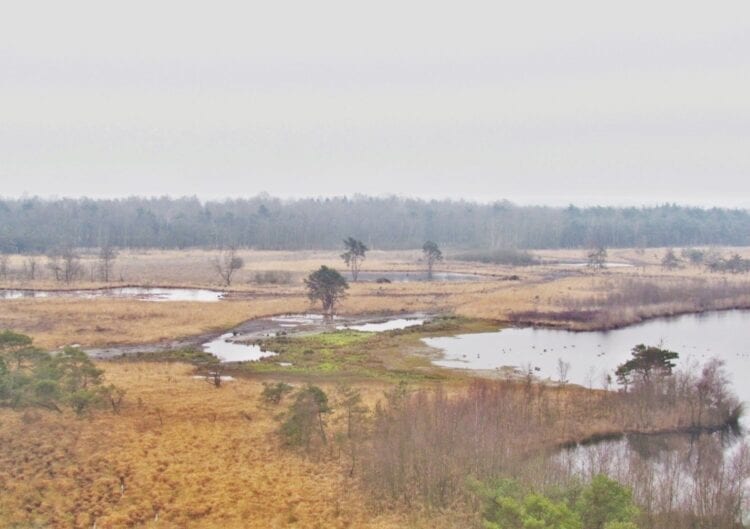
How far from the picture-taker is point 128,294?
79375 millimetres

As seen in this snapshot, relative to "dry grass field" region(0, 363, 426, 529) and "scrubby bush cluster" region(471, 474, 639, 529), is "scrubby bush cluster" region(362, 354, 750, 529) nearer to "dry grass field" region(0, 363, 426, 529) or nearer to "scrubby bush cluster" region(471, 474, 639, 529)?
"scrubby bush cluster" region(471, 474, 639, 529)

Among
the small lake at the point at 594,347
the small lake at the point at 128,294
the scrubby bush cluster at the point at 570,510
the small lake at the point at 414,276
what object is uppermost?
the small lake at the point at 414,276

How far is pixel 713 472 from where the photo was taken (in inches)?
798

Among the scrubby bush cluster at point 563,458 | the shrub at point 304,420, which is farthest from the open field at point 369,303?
the shrub at point 304,420

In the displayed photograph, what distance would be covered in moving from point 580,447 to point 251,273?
83922 mm

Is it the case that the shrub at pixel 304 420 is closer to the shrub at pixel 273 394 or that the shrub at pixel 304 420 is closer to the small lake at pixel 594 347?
the shrub at pixel 273 394

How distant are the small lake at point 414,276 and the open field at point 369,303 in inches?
130

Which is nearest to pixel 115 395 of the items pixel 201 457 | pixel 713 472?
pixel 201 457

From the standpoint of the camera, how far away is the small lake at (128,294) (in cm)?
7550

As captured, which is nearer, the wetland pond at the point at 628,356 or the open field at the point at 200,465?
the open field at the point at 200,465

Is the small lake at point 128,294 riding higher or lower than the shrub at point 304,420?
higher

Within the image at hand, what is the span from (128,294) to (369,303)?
30877 mm

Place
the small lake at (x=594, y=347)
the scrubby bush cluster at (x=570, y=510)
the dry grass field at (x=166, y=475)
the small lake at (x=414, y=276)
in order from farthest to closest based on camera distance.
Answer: the small lake at (x=414, y=276) < the small lake at (x=594, y=347) < the dry grass field at (x=166, y=475) < the scrubby bush cluster at (x=570, y=510)

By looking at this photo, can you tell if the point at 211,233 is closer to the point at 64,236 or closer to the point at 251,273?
the point at 64,236
